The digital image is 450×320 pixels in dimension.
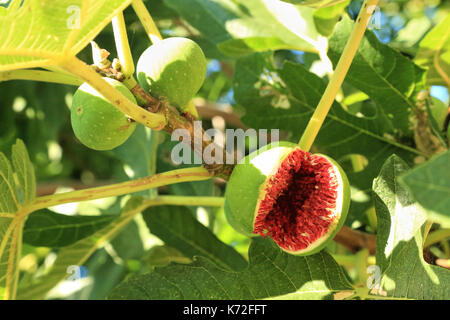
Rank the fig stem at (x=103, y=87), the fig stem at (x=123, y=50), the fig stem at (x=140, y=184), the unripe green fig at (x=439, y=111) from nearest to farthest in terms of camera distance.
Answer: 1. the fig stem at (x=103, y=87)
2. the fig stem at (x=123, y=50)
3. the fig stem at (x=140, y=184)
4. the unripe green fig at (x=439, y=111)

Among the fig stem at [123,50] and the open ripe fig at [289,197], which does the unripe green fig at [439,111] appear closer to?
the open ripe fig at [289,197]

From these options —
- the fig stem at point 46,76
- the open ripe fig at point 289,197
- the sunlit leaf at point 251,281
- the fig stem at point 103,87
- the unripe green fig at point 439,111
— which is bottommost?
the sunlit leaf at point 251,281

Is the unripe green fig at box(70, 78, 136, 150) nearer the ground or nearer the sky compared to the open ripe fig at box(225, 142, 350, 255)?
nearer the sky

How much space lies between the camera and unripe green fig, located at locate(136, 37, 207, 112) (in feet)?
3.53

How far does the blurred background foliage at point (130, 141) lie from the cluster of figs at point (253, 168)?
1.72 feet

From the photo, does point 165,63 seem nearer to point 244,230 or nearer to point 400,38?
point 244,230

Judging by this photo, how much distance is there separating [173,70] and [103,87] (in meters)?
0.17

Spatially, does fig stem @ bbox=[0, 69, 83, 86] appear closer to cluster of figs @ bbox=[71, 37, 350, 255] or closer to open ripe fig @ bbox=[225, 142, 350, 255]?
cluster of figs @ bbox=[71, 37, 350, 255]

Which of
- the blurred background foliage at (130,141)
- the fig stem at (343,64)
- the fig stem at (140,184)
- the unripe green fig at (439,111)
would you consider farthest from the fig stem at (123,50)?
the unripe green fig at (439,111)

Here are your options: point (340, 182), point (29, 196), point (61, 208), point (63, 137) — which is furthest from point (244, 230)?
point (63, 137)

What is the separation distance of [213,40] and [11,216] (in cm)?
104

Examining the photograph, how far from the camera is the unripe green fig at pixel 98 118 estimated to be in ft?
3.34

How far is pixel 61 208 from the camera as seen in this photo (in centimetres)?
220

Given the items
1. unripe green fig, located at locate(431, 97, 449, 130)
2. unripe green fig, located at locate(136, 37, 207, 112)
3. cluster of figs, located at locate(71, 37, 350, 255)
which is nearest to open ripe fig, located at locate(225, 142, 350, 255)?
cluster of figs, located at locate(71, 37, 350, 255)
